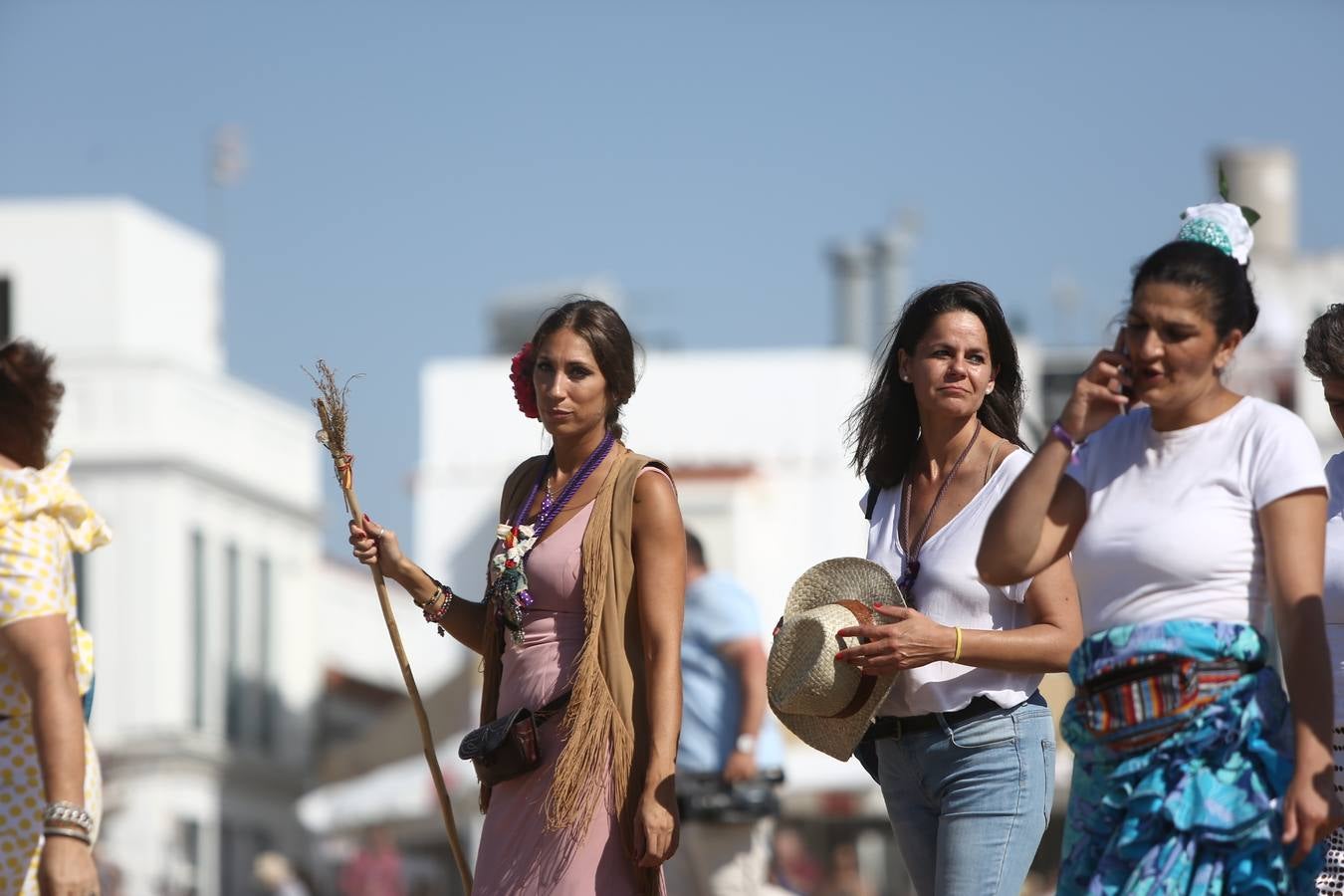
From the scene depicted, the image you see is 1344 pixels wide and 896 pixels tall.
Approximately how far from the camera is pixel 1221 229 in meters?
5.16

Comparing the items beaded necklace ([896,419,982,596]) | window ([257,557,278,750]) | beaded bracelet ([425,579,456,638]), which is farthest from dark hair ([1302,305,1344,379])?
window ([257,557,278,750])

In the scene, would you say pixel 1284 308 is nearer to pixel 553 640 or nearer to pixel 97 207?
pixel 97 207

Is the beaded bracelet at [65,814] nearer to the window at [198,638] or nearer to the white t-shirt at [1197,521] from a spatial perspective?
the white t-shirt at [1197,521]

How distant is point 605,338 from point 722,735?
11.9ft

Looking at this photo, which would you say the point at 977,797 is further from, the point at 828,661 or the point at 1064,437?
the point at 1064,437

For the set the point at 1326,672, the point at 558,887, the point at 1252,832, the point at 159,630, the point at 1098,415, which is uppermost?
the point at 1098,415

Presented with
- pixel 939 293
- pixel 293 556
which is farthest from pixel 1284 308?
pixel 939 293

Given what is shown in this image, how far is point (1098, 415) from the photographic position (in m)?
4.98

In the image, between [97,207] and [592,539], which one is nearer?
[592,539]

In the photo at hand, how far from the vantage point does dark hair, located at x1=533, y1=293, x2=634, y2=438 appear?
6297mm

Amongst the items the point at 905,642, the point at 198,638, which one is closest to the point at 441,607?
the point at 905,642

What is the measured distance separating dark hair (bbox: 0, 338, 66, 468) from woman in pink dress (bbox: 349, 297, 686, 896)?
802mm

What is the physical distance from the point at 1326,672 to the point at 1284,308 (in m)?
41.7

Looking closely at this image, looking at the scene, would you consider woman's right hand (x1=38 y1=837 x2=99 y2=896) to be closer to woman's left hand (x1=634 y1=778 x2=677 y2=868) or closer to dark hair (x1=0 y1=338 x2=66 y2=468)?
dark hair (x1=0 y1=338 x2=66 y2=468)
